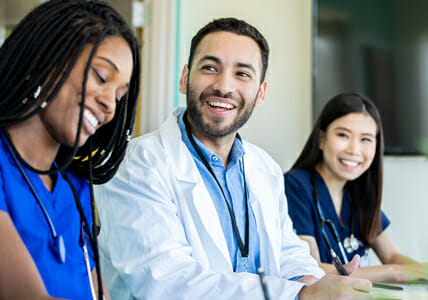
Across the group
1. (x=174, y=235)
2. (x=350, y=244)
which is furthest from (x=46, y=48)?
A: (x=350, y=244)

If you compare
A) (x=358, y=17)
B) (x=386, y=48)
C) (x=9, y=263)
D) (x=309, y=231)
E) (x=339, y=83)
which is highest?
(x=358, y=17)

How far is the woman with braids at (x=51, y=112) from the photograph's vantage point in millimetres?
787

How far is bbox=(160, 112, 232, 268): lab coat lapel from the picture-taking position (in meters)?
1.26

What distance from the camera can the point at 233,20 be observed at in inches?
58.9

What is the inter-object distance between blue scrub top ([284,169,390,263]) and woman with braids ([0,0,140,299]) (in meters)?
1.07

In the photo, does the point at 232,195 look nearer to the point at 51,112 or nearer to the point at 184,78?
the point at 184,78

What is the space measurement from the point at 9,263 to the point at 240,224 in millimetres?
790

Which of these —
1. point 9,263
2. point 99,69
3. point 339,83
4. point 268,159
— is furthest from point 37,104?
point 339,83

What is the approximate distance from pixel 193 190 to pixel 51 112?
0.56 metres

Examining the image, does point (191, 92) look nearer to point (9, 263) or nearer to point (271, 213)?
point (271, 213)

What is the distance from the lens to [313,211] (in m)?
1.85

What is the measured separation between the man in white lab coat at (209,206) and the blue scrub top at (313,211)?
243 mm

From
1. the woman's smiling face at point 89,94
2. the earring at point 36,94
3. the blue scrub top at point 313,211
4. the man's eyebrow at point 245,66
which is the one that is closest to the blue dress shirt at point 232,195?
the man's eyebrow at point 245,66

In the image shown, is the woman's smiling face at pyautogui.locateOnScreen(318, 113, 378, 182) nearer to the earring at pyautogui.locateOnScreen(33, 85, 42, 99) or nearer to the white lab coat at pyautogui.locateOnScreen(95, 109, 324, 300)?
the white lab coat at pyautogui.locateOnScreen(95, 109, 324, 300)
